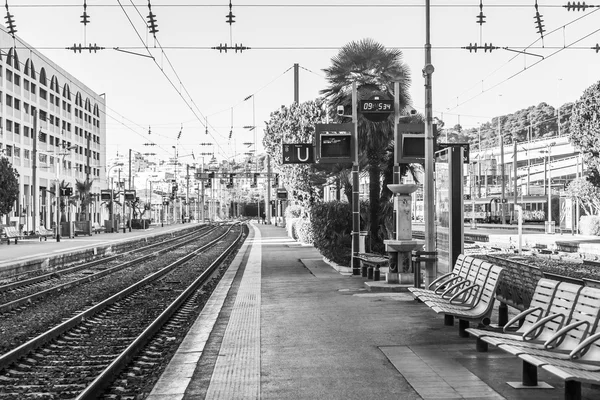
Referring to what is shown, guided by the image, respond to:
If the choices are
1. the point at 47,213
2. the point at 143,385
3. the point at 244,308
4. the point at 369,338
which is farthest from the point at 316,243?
the point at 47,213

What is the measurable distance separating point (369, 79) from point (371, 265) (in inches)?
405

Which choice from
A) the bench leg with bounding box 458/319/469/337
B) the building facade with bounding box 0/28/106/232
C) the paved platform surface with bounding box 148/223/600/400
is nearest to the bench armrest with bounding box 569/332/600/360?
the paved platform surface with bounding box 148/223/600/400

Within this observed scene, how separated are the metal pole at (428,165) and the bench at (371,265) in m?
2.77

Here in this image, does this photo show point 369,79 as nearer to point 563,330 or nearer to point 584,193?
point 563,330

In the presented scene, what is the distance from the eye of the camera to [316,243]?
25.6 meters

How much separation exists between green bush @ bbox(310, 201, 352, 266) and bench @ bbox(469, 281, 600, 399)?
16407mm

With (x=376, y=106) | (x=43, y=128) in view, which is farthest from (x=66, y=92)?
(x=376, y=106)

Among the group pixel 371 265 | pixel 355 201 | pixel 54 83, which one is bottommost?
pixel 371 265

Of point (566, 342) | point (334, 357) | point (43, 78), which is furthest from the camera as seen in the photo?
point (43, 78)

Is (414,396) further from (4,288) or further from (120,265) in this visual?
(120,265)

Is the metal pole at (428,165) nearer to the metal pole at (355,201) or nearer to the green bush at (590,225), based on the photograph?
the metal pole at (355,201)

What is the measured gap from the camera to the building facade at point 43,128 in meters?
66.6

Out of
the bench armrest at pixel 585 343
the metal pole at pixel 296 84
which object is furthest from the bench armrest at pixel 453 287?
the metal pole at pixel 296 84

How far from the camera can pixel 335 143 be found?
21.6 m
